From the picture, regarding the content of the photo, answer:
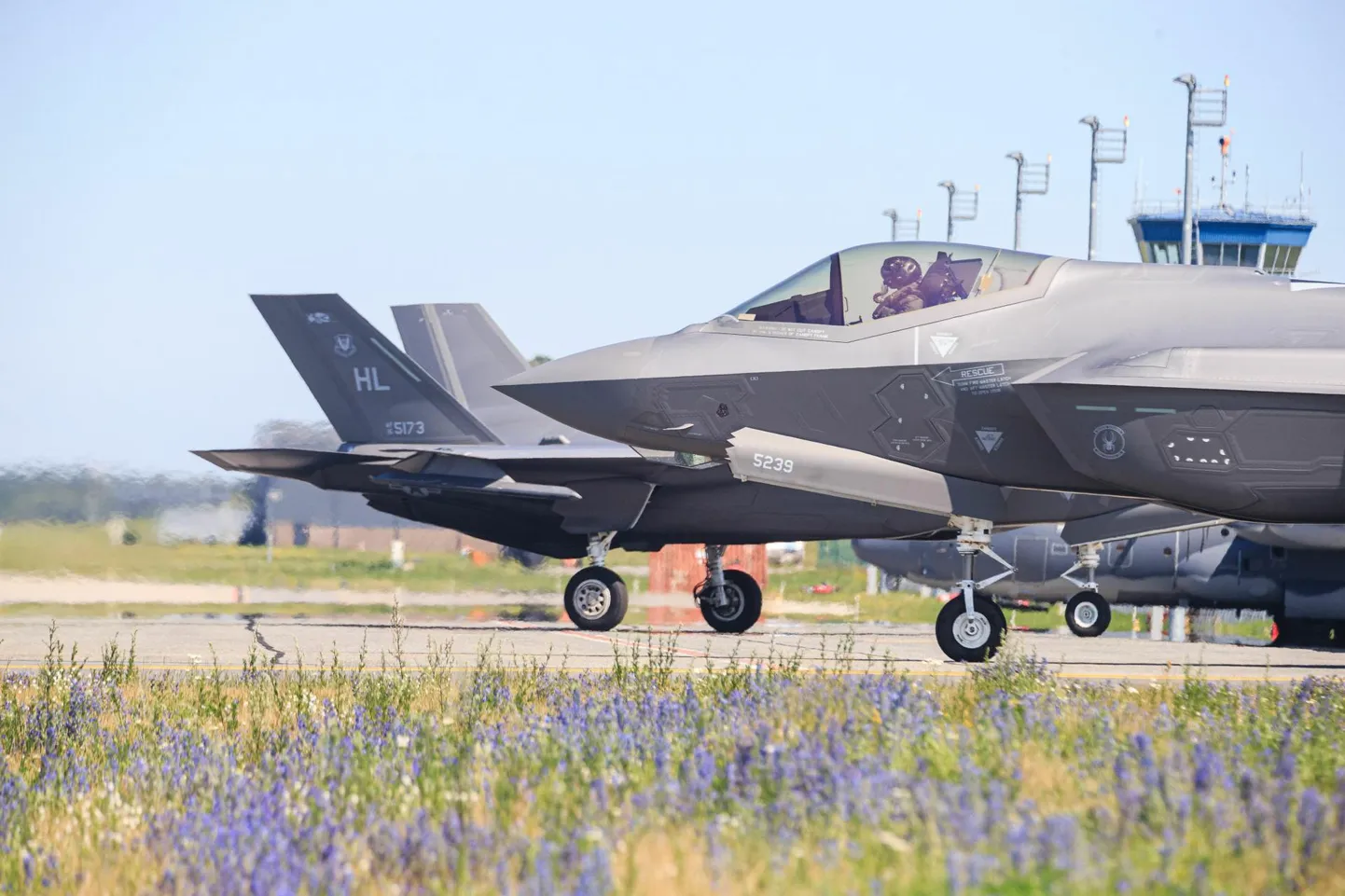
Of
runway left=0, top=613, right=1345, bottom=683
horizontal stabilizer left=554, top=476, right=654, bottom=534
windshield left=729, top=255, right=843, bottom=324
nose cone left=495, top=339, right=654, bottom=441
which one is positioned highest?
windshield left=729, top=255, right=843, bottom=324

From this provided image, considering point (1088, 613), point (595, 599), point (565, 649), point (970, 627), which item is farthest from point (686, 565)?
point (970, 627)

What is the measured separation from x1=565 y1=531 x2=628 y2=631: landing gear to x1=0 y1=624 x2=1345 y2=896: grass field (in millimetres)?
10482

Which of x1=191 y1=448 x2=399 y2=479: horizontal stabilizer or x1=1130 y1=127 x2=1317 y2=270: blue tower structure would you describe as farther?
x1=1130 y1=127 x2=1317 y2=270: blue tower structure

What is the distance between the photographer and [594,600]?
19.2m

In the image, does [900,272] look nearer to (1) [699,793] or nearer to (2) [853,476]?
(2) [853,476]

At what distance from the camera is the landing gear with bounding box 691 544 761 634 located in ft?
65.4

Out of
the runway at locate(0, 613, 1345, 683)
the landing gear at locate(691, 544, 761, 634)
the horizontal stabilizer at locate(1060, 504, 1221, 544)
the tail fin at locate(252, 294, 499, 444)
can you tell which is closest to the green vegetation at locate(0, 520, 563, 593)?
the runway at locate(0, 613, 1345, 683)

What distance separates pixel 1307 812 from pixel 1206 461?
7.07 metres

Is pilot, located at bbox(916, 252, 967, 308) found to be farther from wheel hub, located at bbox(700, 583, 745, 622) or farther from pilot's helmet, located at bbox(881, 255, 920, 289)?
wheel hub, located at bbox(700, 583, 745, 622)

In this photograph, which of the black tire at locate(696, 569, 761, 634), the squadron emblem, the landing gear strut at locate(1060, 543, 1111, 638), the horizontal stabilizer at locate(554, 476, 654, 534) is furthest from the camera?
the landing gear strut at locate(1060, 543, 1111, 638)

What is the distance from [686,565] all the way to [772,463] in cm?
1914

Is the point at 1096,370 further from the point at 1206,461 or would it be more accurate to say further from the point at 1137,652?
the point at 1137,652

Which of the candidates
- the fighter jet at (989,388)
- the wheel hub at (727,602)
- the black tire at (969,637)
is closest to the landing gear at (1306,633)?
the wheel hub at (727,602)

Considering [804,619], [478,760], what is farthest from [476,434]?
[478,760]
